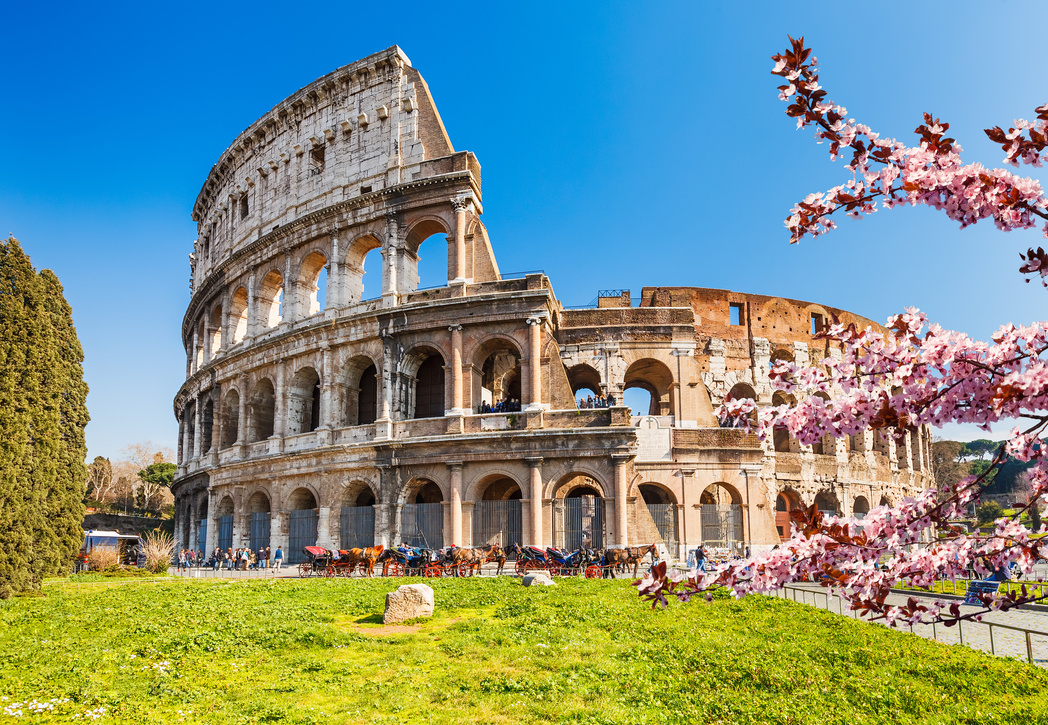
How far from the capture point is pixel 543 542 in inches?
868

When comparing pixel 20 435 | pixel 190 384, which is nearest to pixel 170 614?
pixel 20 435

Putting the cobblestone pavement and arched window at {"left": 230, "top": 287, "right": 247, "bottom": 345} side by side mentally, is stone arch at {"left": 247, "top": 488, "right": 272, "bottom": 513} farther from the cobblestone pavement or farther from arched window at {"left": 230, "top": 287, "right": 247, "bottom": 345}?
the cobblestone pavement

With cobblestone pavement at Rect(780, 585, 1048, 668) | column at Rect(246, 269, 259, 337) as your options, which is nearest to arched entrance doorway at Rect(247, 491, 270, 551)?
column at Rect(246, 269, 259, 337)

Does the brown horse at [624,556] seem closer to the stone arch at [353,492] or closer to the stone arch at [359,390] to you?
the stone arch at [353,492]

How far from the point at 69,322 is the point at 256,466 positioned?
10370 millimetres

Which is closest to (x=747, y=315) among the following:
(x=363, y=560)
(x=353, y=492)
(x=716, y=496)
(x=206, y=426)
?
(x=716, y=496)

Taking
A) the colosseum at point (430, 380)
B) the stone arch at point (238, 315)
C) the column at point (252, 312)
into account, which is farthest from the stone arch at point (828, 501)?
the stone arch at point (238, 315)

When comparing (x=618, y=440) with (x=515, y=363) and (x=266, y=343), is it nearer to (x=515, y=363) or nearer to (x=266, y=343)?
(x=515, y=363)

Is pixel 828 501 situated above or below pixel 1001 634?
above

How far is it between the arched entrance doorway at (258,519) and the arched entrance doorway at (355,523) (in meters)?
3.88

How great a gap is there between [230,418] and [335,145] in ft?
41.1

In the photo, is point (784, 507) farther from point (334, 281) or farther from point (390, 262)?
point (334, 281)

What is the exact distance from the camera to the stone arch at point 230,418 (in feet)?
100

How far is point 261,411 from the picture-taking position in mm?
29391
